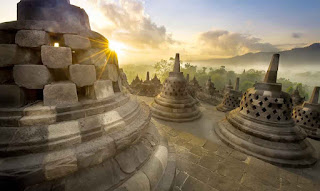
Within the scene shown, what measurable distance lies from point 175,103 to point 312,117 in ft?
22.4

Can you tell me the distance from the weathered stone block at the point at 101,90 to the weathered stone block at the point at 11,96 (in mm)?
892

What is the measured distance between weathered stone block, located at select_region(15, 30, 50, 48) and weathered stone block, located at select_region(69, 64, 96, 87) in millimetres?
488

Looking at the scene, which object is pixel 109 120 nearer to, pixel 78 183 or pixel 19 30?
pixel 78 183

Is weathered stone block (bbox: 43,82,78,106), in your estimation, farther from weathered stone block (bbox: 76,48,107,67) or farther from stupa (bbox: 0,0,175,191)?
weathered stone block (bbox: 76,48,107,67)

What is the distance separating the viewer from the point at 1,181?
53.5 inches

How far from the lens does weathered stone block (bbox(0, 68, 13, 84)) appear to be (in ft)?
6.18

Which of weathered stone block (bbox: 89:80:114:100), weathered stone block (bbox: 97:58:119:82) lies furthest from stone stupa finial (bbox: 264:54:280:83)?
weathered stone block (bbox: 89:80:114:100)

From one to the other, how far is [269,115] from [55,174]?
5845 millimetres

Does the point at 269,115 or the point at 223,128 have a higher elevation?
the point at 269,115

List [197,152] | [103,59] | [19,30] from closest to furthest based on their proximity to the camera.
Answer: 1. [19,30]
2. [103,59]
3. [197,152]

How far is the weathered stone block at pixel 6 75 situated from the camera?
1.88m

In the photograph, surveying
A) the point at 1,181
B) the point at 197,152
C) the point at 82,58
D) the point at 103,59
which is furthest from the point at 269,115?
the point at 1,181

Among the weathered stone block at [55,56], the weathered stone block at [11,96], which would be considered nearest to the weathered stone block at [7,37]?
the weathered stone block at [55,56]

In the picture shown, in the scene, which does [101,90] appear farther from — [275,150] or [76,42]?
[275,150]
